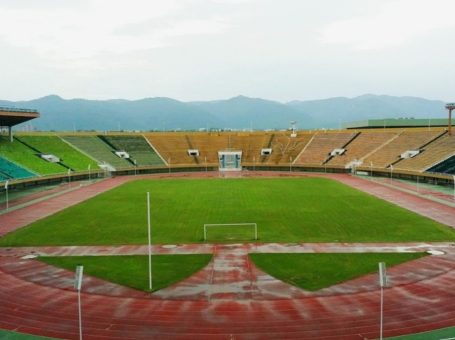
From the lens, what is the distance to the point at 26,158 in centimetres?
7106

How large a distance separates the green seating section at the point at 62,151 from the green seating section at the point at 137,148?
Answer: 10.3 metres

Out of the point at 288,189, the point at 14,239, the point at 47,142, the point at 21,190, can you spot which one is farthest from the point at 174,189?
the point at 47,142

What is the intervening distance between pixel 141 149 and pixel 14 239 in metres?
64.4

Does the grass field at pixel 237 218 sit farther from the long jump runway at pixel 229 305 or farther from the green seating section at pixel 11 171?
the green seating section at pixel 11 171

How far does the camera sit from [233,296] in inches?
789

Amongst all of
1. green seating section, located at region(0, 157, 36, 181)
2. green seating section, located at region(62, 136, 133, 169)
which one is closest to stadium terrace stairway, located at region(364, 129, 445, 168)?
green seating section, located at region(62, 136, 133, 169)

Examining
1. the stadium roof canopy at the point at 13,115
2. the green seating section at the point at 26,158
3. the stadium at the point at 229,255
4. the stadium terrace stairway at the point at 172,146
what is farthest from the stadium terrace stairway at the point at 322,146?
the stadium roof canopy at the point at 13,115

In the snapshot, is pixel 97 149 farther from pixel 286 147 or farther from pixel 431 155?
pixel 431 155

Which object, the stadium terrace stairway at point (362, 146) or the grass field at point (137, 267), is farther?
the stadium terrace stairway at point (362, 146)

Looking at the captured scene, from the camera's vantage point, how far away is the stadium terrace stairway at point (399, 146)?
253 feet

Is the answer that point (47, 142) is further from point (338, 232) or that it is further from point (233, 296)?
point (233, 296)

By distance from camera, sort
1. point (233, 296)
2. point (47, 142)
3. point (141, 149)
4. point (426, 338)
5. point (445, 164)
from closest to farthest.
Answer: point (426, 338) → point (233, 296) → point (445, 164) → point (47, 142) → point (141, 149)

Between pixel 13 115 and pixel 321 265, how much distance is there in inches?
2261

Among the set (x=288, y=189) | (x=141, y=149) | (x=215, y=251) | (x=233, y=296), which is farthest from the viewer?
(x=141, y=149)
